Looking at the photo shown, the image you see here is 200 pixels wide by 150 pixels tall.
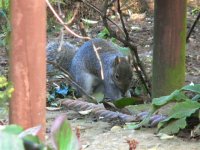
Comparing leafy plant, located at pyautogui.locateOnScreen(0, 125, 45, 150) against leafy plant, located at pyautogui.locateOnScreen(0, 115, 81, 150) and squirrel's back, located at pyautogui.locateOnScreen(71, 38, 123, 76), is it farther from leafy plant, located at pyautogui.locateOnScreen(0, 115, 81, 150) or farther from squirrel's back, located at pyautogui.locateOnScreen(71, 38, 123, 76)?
squirrel's back, located at pyautogui.locateOnScreen(71, 38, 123, 76)

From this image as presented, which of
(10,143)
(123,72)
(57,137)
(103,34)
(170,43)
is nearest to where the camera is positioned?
(10,143)

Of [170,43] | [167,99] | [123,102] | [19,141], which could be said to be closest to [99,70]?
[123,102]

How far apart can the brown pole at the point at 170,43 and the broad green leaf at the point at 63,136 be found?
245cm

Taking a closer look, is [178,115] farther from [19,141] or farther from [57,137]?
[19,141]

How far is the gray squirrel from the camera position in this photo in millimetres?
5316

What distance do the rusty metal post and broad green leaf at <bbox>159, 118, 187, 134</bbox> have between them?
1305mm

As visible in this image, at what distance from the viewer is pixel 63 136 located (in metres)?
1.16

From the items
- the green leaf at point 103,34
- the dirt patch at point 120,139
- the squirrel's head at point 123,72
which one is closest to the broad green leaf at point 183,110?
Answer: the dirt patch at point 120,139

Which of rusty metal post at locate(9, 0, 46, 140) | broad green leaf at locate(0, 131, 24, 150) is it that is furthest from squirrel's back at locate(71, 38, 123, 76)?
broad green leaf at locate(0, 131, 24, 150)

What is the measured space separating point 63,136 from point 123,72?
4182 millimetres

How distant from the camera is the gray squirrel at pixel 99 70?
532 cm

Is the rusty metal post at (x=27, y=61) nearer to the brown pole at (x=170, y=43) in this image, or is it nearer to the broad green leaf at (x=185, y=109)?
the broad green leaf at (x=185, y=109)

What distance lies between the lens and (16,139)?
38.9 inches

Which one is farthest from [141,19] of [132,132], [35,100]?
[35,100]
